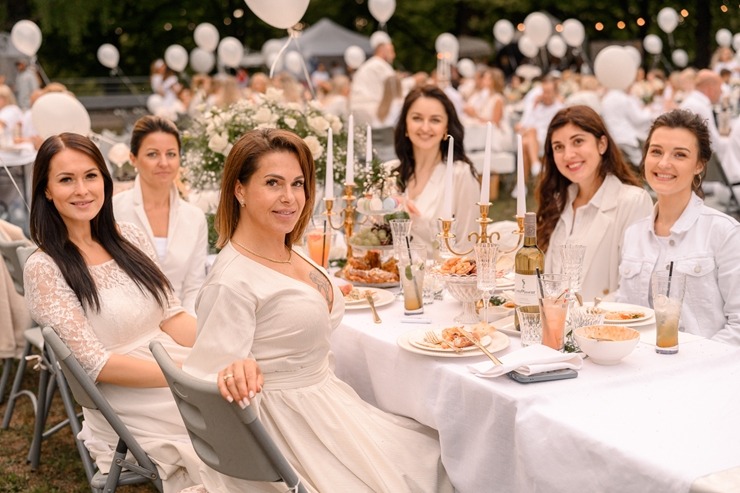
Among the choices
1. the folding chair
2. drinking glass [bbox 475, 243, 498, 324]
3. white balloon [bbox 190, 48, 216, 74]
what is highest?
white balloon [bbox 190, 48, 216, 74]

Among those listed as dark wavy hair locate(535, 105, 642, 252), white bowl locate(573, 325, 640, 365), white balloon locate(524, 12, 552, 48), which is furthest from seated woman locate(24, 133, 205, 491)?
white balloon locate(524, 12, 552, 48)

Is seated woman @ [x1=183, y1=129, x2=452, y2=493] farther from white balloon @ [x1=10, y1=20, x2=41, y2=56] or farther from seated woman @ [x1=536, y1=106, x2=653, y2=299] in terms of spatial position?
white balloon @ [x1=10, y1=20, x2=41, y2=56]

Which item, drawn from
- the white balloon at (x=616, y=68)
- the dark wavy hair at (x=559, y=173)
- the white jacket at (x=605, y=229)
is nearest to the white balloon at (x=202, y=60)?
the white balloon at (x=616, y=68)

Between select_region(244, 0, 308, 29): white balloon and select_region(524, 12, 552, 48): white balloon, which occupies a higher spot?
select_region(524, 12, 552, 48): white balloon

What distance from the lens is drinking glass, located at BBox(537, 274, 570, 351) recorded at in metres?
2.51

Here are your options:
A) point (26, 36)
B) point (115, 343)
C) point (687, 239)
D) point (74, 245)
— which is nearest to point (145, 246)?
point (74, 245)

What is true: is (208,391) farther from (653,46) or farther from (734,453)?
(653,46)

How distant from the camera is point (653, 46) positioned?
2100 centimetres

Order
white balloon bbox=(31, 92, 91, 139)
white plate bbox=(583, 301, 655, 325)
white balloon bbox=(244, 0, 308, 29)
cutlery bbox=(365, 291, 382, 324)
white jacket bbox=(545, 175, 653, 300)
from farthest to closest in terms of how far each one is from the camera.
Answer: white balloon bbox=(31, 92, 91, 139) < white balloon bbox=(244, 0, 308, 29) < white jacket bbox=(545, 175, 653, 300) < cutlery bbox=(365, 291, 382, 324) < white plate bbox=(583, 301, 655, 325)

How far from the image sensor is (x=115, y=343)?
2977 millimetres

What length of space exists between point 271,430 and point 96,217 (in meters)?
1.17

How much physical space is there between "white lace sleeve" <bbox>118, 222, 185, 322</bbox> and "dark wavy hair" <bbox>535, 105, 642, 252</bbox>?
65.5 inches

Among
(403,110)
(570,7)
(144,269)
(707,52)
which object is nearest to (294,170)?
(144,269)

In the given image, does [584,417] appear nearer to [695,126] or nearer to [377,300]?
[377,300]
